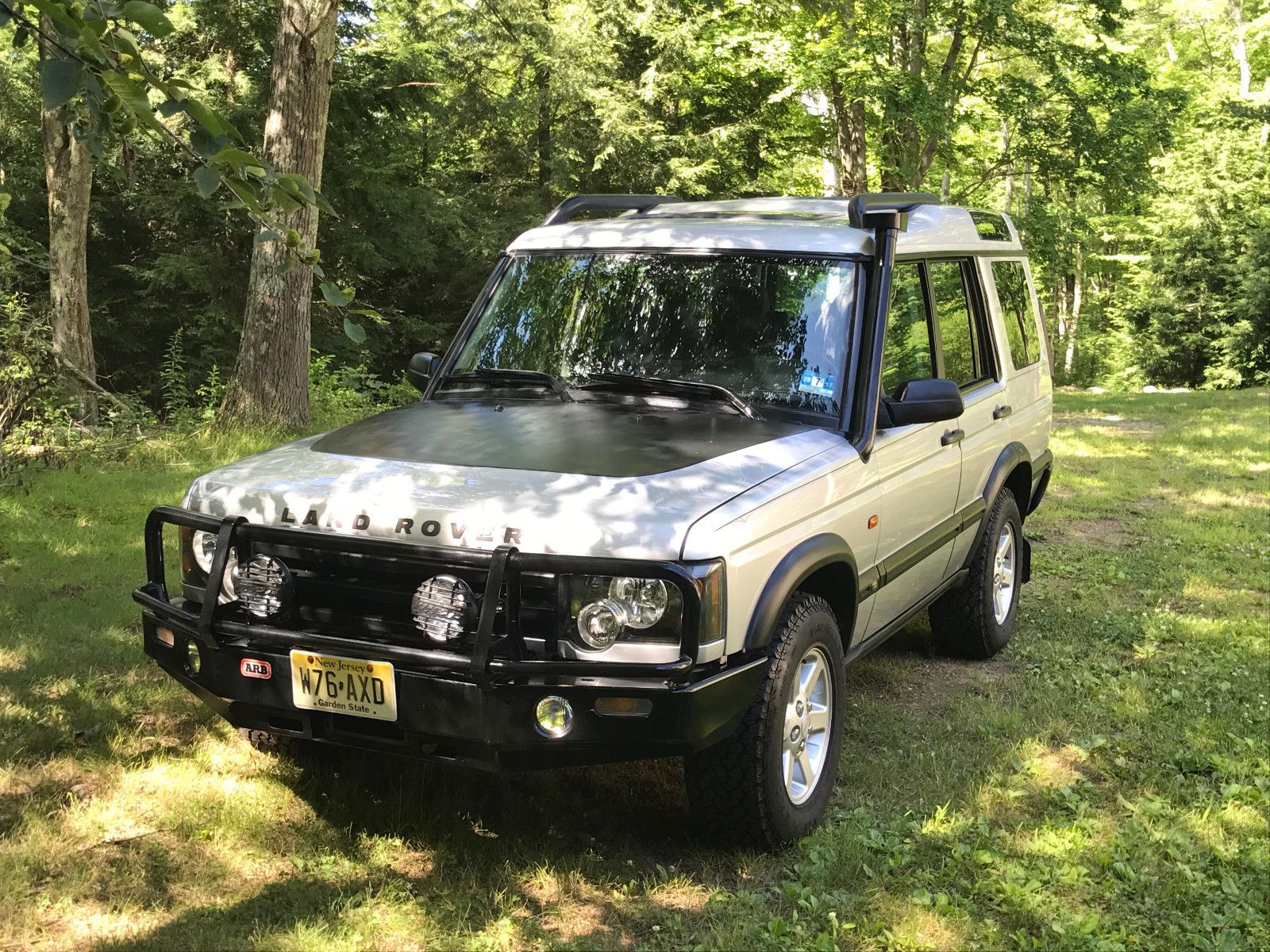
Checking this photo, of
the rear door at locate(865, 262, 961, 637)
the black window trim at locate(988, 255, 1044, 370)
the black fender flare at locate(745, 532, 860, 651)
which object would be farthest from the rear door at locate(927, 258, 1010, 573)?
the black fender flare at locate(745, 532, 860, 651)

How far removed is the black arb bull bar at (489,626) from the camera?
3.15 metres

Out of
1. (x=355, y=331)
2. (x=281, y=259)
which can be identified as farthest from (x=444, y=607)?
(x=281, y=259)

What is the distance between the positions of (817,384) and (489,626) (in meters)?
1.75

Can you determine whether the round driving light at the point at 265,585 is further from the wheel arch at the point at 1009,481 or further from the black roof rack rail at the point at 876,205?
the wheel arch at the point at 1009,481

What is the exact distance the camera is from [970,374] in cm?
561

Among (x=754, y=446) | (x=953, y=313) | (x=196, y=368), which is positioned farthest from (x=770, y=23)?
(x=754, y=446)

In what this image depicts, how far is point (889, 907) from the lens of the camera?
3490mm

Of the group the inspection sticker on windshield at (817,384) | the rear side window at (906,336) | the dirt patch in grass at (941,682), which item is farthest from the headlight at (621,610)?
the dirt patch in grass at (941,682)

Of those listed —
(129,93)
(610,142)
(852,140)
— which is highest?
(610,142)

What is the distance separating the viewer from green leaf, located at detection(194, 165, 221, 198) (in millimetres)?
2727

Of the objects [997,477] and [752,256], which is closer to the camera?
[752,256]

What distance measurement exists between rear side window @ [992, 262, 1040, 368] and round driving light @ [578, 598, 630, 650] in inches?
143

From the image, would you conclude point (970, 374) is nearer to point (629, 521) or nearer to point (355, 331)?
point (629, 521)

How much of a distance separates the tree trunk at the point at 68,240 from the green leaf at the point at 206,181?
12016mm
